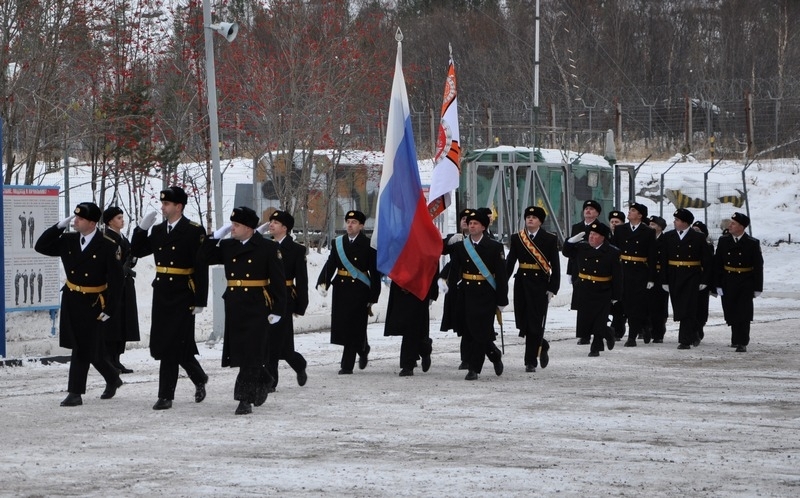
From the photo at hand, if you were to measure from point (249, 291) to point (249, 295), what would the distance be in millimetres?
33

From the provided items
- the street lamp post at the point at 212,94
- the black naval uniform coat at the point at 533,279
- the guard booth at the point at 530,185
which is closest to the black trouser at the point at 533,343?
the black naval uniform coat at the point at 533,279

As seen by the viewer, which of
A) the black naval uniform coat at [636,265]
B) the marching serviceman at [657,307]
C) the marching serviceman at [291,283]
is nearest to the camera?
the marching serviceman at [291,283]

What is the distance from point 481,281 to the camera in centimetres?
1446

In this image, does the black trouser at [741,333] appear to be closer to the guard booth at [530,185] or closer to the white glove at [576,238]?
the white glove at [576,238]

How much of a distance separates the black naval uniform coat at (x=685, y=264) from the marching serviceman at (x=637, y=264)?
0.63ft

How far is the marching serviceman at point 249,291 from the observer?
11.6 meters

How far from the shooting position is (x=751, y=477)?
8.52 meters

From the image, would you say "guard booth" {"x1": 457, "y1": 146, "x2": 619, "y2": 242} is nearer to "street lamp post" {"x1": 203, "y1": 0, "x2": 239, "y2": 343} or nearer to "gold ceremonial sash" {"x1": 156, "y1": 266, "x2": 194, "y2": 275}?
Answer: "street lamp post" {"x1": 203, "y1": 0, "x2": 239, "y2": 343}

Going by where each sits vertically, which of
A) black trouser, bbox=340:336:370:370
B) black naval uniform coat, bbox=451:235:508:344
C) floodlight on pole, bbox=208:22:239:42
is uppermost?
floodlight on pole, bbox=208:22:239:42

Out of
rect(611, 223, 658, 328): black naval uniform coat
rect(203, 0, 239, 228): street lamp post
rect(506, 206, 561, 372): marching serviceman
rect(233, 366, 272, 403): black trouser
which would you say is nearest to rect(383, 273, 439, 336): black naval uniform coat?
rect(506, 206, 561, 372): marching serviceman

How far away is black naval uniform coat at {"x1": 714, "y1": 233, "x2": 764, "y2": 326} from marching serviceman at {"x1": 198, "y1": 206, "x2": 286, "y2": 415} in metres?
7.94

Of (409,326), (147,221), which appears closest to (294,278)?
Answer: (409,326)

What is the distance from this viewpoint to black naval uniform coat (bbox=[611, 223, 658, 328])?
60.6 ft

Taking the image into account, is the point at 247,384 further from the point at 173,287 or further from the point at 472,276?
the point at 472,276
